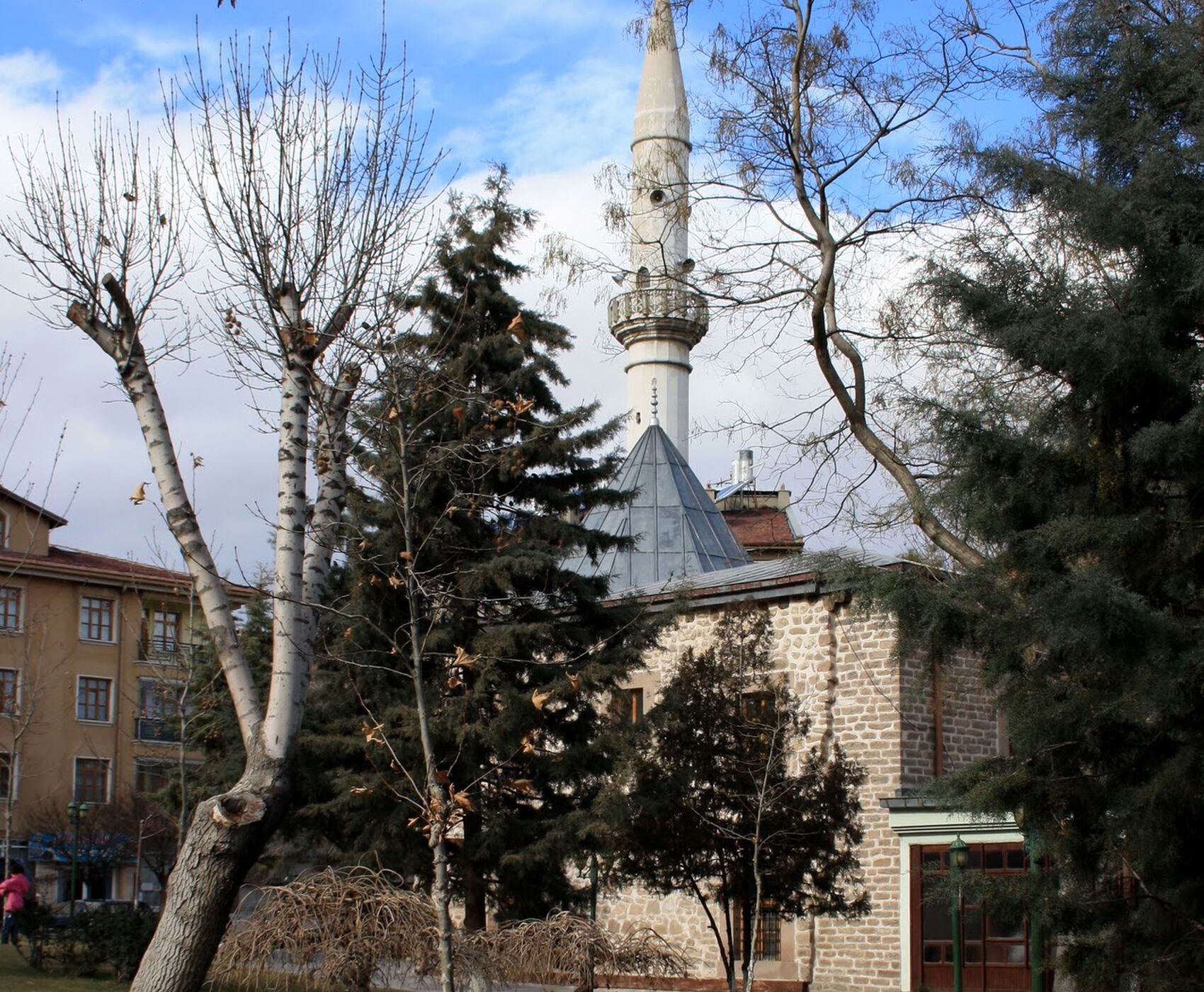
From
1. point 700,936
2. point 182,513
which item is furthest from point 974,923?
point 182,513

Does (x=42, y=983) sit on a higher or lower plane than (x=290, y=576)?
lower

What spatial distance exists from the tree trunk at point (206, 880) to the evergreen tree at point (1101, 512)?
4.82m

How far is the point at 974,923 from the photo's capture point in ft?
57.0

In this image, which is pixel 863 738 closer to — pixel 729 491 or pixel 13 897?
pixel 13 897

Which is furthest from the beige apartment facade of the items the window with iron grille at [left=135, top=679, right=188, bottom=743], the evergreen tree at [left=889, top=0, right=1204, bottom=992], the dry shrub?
the evergreen tree at [left=889, top=0, right=1204, bottom=992]

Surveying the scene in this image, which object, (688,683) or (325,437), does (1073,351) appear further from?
(688,683)

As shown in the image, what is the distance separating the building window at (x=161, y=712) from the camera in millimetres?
21578

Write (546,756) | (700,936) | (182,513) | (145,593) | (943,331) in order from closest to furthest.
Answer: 1. (182,513)
2. (943,331)
3. (546,756)
4. (700,936)
5. (145,593)

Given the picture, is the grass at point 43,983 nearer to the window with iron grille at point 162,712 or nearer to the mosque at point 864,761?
the window with iron grille at point 162,712

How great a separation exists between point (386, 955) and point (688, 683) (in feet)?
24.1

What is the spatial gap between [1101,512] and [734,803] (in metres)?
7.04

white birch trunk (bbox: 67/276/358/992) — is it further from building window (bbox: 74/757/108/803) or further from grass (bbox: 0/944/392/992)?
building window (bbox: 74/757/108/803)

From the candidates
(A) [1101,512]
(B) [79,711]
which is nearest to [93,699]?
(B) [79,711]

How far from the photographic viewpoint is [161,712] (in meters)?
28.2
